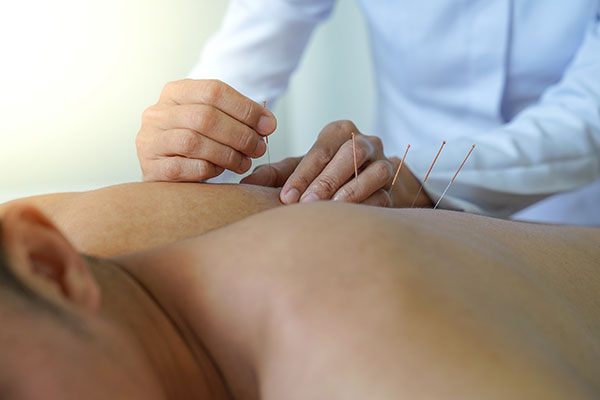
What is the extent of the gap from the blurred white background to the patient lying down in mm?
928

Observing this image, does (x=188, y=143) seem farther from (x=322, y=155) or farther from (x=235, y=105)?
(x=322, y=155)

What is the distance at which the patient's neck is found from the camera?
0.55 metres

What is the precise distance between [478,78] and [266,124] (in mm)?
630

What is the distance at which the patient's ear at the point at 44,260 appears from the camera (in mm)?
487

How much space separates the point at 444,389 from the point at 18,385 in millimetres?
325

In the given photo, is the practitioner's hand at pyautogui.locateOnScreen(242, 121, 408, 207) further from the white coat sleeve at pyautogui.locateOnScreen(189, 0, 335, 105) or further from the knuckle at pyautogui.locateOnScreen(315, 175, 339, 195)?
the white coat sleeve at pyautogui.locateOnScreen(189, 0, 335, 105)

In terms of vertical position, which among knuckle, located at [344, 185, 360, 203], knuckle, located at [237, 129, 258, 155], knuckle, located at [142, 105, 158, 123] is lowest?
knuckle, located at [344, 185, 360, 203]

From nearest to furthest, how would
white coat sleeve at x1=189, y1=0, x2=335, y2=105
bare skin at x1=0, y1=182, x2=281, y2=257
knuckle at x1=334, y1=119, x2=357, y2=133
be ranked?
bare skin at x1=0, y1=182, x2=281, y2=257 → knuckle at x1=334, y1=119, x2=357, y2=133 → white coat sleeve at x1=189, y1=0, x2=335, y2=105

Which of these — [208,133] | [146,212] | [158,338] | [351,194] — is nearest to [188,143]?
[208,133]

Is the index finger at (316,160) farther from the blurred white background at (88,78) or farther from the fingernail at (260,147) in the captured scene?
the blurred white background at (88,78)

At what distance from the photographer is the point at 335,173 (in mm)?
862

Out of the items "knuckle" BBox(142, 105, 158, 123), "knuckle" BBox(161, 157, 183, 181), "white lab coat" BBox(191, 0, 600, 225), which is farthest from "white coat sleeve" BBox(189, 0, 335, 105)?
"knuckle" BBox(161, 157, 183, 181)

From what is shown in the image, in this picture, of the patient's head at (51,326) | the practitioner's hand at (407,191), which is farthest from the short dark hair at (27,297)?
the practitioner's hand at (407,191)

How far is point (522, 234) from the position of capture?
30.5 inches
